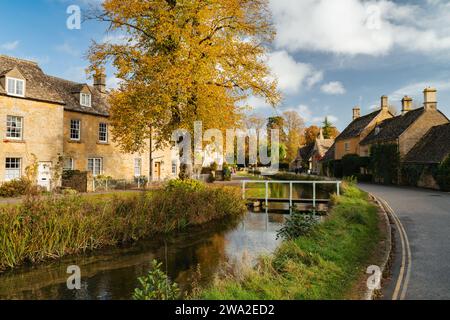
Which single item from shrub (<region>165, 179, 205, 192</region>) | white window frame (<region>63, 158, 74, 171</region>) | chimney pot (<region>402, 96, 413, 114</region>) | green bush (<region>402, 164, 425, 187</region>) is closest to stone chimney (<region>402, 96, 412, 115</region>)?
chimney pot (<region>402, 96, 413, 114</region>)

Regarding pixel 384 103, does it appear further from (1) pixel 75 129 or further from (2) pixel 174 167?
(1) pixel 75 129

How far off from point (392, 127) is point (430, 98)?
5.36 m

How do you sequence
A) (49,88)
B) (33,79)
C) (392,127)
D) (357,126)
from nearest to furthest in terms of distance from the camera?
(33,79) → (49,88) → (392,127) → (357,126)

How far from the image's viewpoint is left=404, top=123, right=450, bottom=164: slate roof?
30.4 meters

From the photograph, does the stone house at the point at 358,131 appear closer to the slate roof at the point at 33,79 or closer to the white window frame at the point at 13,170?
the slate roof at the point at 33,79

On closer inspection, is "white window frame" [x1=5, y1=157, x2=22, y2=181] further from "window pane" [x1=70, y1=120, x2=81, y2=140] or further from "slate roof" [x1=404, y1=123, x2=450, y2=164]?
"slate roof" [x1=404, y1=123, x2=450, y2=164]

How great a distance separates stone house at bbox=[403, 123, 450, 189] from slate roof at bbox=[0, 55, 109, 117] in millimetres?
30926

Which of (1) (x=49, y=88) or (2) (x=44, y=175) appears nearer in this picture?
(2) (x=44, y=175)

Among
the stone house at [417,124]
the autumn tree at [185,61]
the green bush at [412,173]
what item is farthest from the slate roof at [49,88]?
the stone house at [417,124]

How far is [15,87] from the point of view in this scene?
25250mm

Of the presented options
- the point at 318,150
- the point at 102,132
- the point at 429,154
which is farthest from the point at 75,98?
the point at 318,150

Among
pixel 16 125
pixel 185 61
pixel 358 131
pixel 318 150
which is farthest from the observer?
pixel 318 150
